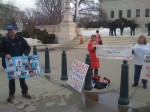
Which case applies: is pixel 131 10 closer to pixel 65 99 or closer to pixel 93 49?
pixel 93 49

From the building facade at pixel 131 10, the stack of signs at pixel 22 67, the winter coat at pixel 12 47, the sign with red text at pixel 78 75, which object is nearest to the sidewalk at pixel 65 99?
the sign with red text at pixel 78 75

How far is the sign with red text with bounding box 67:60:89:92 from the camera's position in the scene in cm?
790

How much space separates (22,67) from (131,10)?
267ft

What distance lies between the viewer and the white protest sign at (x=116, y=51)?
28.8 feet

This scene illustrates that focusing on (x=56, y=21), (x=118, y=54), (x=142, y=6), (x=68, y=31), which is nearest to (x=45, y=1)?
(x=56, y=21)

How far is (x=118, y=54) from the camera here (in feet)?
29.2

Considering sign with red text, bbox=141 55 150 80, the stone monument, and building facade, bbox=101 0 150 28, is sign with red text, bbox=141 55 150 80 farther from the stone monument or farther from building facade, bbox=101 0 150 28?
building facade, bbox=101 0 150 28

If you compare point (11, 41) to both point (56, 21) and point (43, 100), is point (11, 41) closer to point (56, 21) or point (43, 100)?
point (43, 100)

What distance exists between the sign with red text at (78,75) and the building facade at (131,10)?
75027 mm

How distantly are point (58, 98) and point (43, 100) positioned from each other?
1.38 ft

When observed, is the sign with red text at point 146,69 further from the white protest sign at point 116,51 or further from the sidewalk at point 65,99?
the white protest sign at point 116,51

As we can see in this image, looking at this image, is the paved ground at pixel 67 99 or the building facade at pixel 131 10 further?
the building facade at pixel 131 10

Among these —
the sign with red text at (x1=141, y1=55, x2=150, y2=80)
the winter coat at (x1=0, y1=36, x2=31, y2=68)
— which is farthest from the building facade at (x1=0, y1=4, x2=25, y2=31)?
the sign with red text at (x1=141, y1=55, x2=150, y2=80)

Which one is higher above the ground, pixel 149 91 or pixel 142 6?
pixel 142 6
